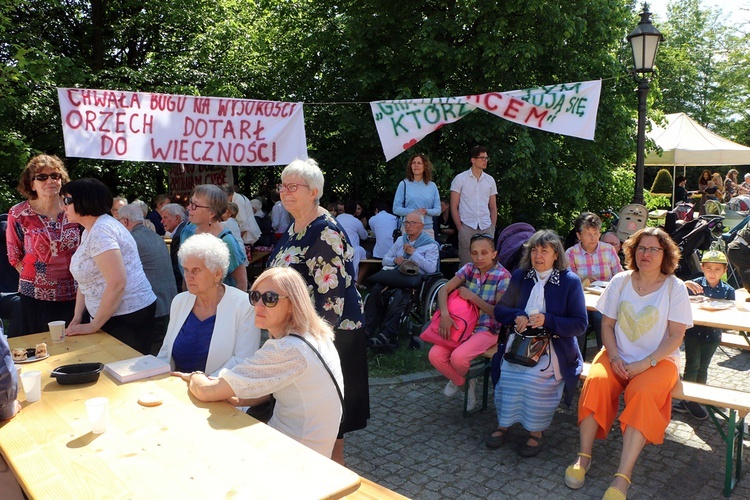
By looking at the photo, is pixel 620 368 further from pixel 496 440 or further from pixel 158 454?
pixel 158 454

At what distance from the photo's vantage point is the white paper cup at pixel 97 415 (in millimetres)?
2367

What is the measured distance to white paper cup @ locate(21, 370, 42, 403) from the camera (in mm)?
2707

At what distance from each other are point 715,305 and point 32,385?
14.8 feet

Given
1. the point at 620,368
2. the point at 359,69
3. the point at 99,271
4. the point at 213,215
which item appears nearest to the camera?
the point at 99,271

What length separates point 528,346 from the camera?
13.6 feet

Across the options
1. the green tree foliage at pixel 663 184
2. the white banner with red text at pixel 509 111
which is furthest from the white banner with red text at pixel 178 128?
the green tree foliage at pixel 663 184

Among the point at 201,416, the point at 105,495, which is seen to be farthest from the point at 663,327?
the point at 105,495

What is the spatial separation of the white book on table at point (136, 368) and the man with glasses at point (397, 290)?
3.14 meters

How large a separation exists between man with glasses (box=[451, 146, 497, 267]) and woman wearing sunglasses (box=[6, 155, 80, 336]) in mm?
4614

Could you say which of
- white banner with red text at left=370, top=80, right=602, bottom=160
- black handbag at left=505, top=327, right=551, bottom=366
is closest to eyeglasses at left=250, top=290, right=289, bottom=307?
black handbag at left=505, top=327, right=551, bottom=366

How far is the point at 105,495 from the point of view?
194 centimetres

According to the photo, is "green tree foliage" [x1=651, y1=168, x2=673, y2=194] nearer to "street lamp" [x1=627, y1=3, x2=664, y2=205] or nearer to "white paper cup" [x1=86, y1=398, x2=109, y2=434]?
"street lamp" [x1=627, y1=3, x2=664, y2=205]

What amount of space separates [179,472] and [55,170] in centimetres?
289

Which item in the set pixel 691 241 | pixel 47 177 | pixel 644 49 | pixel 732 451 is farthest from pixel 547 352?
pixel 644 49
